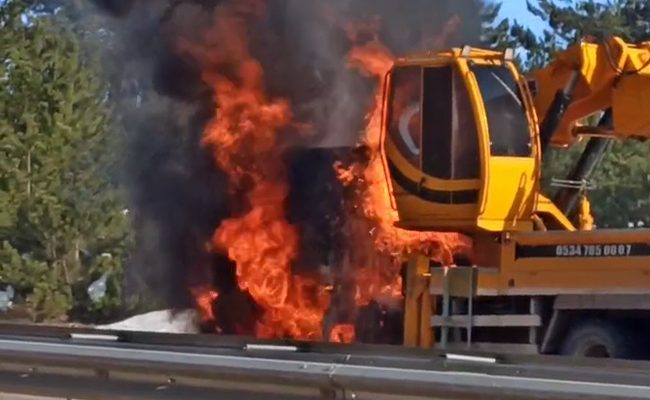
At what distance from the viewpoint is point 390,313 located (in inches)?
589

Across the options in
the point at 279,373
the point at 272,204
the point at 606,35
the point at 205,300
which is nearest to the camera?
the point at 279,373

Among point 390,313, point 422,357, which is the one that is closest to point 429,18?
point 390,313

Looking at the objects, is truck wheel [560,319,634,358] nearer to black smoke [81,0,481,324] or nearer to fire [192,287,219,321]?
black smoke [81,0,481,324]

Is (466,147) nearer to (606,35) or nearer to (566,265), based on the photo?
(566,265)

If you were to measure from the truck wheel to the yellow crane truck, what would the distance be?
0.01 metres

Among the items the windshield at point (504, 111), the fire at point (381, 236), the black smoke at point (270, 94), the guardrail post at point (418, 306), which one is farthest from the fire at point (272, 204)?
the windshield at point (504, 111)

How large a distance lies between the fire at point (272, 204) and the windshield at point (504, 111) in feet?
4.21

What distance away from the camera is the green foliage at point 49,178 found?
32531mm

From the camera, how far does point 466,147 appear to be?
13945 millimetres

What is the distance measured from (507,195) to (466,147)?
59 centimetres

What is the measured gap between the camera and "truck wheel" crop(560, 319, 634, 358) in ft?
42.2

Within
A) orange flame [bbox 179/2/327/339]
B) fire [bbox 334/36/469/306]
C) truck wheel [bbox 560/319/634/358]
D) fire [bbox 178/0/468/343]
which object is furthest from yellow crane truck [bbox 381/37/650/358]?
orange flame [bbox 179/2/327/339]

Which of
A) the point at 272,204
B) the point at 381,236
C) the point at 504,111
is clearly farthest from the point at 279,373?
the point at 272,204

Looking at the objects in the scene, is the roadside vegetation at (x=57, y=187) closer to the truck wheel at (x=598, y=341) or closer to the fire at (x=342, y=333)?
the fire at (x=342, y=333)
